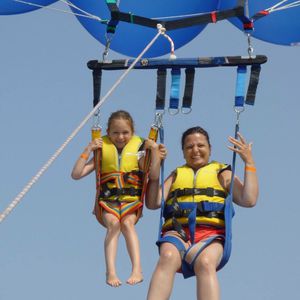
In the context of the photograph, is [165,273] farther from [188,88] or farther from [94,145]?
[188,88]

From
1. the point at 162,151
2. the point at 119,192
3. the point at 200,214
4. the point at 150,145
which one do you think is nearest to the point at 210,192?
the point at 200,214

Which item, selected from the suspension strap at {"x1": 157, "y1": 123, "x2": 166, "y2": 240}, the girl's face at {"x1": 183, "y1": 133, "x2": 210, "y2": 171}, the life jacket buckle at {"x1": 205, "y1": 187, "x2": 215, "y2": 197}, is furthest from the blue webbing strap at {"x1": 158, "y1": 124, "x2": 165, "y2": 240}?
the life jacket buckle at {"x1": 205, "y1": 187, "x2": 215, "y2": 197}

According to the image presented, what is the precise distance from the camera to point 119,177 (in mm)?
7348

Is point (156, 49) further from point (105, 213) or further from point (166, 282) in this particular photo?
point (166, 282)

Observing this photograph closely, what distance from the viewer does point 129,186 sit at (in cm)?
732

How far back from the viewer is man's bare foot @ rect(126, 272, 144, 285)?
271 inches

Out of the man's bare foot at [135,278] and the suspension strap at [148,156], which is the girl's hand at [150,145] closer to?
the suspension strap at [148,156]

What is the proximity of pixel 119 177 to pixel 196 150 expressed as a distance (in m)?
0.70

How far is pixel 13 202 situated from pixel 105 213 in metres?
2.59

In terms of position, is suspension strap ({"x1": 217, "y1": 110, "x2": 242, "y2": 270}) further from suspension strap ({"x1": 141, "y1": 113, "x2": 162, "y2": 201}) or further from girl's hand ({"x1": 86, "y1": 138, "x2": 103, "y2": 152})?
girl's hand ({"x1": 86, "y1": 138, "x2": 103, "y2": 152})

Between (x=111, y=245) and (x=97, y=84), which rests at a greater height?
(x=97, y=84)

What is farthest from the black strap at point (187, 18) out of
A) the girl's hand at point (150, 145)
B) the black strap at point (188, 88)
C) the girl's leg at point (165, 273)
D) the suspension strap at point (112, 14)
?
the girl's leg at point (165, 273)

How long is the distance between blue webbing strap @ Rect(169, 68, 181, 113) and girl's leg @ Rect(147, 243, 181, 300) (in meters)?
1.31

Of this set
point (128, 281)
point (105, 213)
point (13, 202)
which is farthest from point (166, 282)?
point (13, 202)
